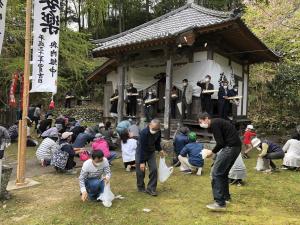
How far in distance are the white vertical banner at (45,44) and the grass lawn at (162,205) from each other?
2.40 m

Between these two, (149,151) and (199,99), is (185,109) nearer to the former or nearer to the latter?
(199,99)

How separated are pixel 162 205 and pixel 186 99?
662cm

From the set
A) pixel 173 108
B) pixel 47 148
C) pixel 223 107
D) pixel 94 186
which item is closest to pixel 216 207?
pixel 94 186

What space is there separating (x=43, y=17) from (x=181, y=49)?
19.9 ft

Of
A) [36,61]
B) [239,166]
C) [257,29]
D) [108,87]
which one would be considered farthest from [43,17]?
[108,87]

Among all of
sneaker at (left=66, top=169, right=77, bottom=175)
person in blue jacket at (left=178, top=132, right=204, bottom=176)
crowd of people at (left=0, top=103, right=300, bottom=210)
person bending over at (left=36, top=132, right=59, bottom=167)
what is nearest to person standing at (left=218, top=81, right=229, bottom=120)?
crowd of people at (left=0, top=103, right=300, bottom=210)

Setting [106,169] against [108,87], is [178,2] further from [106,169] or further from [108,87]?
[106,169]

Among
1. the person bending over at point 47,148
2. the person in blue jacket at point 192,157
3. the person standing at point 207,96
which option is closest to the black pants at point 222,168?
the person in blue jacket at point 192,157

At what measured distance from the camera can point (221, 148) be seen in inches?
227

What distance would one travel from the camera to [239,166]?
7.49 meters

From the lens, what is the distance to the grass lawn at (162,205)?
5371mm

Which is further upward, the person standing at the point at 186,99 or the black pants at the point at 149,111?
the person standing at the point at 186,99

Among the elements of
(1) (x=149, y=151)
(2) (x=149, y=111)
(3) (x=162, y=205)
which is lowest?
(3) (x=162, y=205)

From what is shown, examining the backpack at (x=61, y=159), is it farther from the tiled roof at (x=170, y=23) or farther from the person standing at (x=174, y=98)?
the person standing at (x=174, y=98)
